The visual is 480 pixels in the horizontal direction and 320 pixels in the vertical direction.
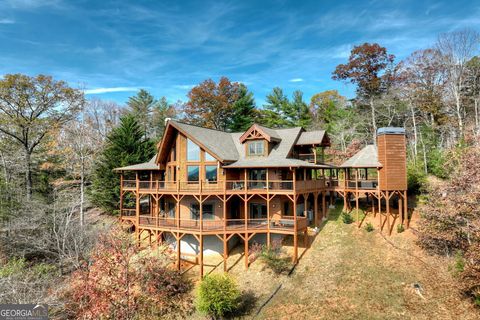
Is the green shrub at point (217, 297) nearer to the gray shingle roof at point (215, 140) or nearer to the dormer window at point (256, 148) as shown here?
the gray shingle roof at point (215, 140)

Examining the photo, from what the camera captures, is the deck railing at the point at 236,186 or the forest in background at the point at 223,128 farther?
the deck railing at the point at 236,186

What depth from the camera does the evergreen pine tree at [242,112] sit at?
154 feet

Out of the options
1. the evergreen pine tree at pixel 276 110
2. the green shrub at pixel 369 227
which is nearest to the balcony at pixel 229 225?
the green shrub at pixel 369 227

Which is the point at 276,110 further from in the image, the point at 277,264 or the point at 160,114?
the point at 277,264

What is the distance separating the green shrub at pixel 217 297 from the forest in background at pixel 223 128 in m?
9.18

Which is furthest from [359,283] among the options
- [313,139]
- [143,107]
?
[143,107]

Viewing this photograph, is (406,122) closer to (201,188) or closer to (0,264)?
(201,188)

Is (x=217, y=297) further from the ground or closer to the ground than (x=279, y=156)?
closer to the ground

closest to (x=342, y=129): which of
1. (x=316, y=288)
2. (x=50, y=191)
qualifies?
(x=316, y=288)

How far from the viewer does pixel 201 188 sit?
2295 centimetres

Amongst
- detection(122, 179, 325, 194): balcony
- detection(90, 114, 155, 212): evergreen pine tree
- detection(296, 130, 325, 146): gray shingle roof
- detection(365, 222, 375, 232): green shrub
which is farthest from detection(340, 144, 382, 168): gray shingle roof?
detection(90, 114, 155, 212): evergreen pine tree

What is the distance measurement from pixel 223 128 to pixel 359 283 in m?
35.5

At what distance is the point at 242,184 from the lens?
82.2 feet

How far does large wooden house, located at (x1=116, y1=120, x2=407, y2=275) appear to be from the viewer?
75.7 ft
